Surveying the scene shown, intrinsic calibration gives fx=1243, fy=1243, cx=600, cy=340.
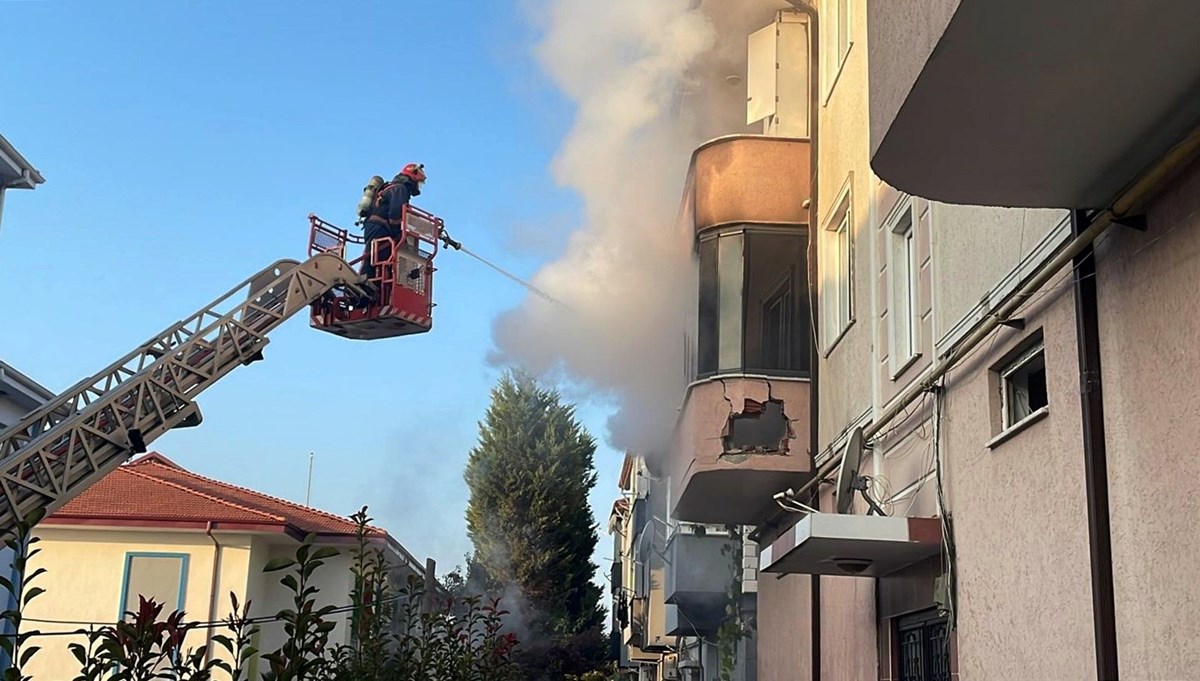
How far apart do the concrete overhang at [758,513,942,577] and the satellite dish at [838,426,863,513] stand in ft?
1.85

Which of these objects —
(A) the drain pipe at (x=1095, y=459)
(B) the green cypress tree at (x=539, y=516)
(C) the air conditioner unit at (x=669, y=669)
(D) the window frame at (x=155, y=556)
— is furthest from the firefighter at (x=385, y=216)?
(B) the green cypress tree at (x=539, y=516)

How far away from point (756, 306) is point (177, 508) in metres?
13.0

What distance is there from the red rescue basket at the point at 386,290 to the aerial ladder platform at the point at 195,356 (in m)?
0.01

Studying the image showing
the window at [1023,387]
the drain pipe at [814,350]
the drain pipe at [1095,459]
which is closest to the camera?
the drain pipe at [1095,459]

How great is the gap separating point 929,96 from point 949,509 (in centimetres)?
362

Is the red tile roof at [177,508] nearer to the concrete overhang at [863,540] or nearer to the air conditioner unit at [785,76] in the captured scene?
the air conditioner unit at [785,76]

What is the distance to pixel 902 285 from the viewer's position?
945 centimetres

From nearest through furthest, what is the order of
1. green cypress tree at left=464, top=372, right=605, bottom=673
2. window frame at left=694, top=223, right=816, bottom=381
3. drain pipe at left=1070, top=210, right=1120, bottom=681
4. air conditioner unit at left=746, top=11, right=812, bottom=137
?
1. drain pipe at left=1070, top=210, right=1120, bottom=681
2. window frame at left=694, top=223, right=816, bottom=381
3. air conditioner unit at left=746, top=11, right=812, bottom=137
4. green cypress tree at left=464, top=372, right=605, bottom=673

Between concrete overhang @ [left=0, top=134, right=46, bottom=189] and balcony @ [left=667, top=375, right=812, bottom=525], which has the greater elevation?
concrete overhang @ [left=0, top=134, right=46, bottom=189]

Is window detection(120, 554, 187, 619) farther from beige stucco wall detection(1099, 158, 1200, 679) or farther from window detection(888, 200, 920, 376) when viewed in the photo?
beige stucco wall detection(1099, 158, 1200, 679)

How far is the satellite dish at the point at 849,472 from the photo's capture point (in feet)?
→ 30.1

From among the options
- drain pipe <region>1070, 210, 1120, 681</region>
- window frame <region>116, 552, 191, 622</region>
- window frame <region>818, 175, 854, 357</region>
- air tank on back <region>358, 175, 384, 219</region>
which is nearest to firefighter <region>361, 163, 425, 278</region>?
air tank on back <region>358, 175, 384, 219</region>

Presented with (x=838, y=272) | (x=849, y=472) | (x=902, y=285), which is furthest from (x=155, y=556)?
(x=902, y=285)

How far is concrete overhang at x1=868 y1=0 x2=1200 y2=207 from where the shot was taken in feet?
14.1
